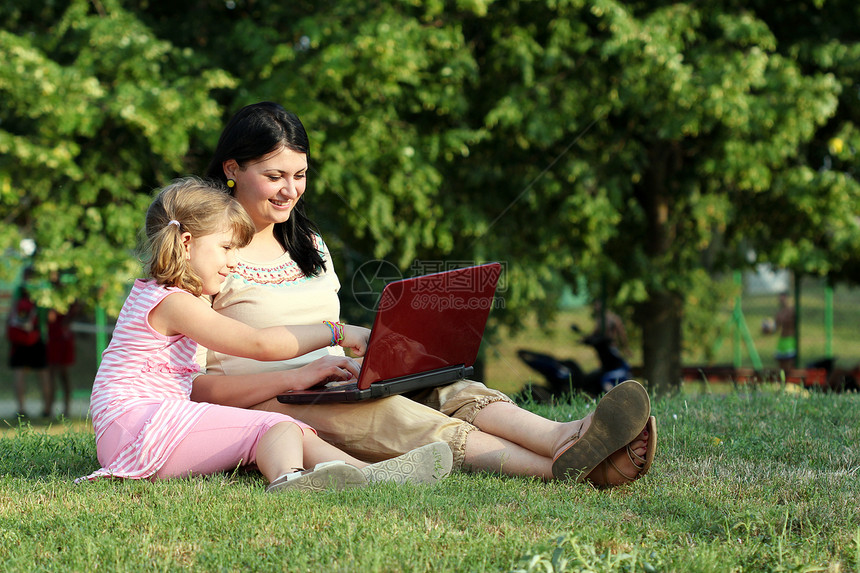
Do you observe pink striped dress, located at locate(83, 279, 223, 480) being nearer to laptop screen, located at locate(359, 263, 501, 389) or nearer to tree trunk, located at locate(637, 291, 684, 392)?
laptop screen, located at locate(359, 263, 501, 389)

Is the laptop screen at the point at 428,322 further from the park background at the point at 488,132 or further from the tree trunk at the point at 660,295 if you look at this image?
the tree trunk at the point at 660,295

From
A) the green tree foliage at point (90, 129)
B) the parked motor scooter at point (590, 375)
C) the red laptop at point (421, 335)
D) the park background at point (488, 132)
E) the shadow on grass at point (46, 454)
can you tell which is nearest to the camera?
the red laptop at point (421, 335)

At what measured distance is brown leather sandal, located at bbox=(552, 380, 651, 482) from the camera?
105 inches

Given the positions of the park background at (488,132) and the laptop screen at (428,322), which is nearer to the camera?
the laptop screen at (428,322)

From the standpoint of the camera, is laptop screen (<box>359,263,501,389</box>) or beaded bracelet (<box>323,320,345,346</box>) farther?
beaded bracelet (<box>323,320,345,346</box>)

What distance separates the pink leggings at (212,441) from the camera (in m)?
2.92

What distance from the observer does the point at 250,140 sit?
11.2 ft

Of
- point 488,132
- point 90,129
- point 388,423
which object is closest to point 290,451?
point 388,423

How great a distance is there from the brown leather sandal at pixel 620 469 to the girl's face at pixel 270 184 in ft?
5.26

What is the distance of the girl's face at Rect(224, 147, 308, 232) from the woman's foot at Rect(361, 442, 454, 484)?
3.78ft

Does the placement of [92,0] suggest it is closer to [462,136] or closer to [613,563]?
[462,136]

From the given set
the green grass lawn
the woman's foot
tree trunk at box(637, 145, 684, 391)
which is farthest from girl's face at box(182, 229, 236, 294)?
tree trunk at box(637, 145, 684, 391)

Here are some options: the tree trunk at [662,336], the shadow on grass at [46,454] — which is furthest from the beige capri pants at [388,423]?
the tree trunk at [662,336]

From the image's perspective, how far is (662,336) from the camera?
8930 millimetres
